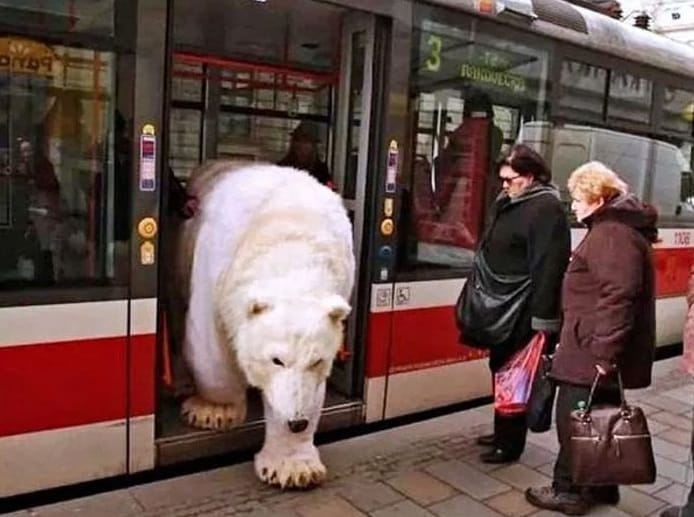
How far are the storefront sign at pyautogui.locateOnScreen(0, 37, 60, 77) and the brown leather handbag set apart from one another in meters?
2.78

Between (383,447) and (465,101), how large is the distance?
223 centimetres

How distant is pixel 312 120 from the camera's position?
5.53 metres

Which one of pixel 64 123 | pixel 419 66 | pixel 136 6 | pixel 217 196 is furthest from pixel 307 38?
pixel 64 123

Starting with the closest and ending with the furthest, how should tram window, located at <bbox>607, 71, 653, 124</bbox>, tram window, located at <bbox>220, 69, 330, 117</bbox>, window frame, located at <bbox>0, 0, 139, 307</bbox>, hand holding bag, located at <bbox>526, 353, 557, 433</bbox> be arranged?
window frame, located at <bbox>0, 0, 139, 307</bbox> < hand holding bag, located at <bbox>526, 353, 557, 433</bbox> < tram window, located at <bbox>220, 69, 330, 117</bbox> < tram window, located at <bbox>607, 71, 653, 124</bbox>

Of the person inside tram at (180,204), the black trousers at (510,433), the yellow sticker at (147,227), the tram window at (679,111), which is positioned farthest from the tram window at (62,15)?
the tram window at (679,111)

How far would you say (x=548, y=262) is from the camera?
395 cm

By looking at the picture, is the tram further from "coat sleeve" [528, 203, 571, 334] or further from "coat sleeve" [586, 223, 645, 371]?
"coat sleeve" [586, 223, 645, 371]

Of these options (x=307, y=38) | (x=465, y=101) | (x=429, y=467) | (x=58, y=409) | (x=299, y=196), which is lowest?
(x=429, y=467)

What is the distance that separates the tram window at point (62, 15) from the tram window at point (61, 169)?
8 centimetres

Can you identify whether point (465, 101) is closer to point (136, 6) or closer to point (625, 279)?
point (625, 279)

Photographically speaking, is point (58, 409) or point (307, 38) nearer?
point (58, 409)

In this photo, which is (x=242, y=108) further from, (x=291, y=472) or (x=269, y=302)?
(x=291, y=472)

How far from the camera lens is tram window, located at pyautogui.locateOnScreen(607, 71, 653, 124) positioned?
584 cm

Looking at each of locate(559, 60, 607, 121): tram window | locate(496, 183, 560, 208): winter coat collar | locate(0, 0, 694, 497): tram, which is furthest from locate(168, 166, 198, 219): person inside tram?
locate(559, 60, 607, 121): tram window
